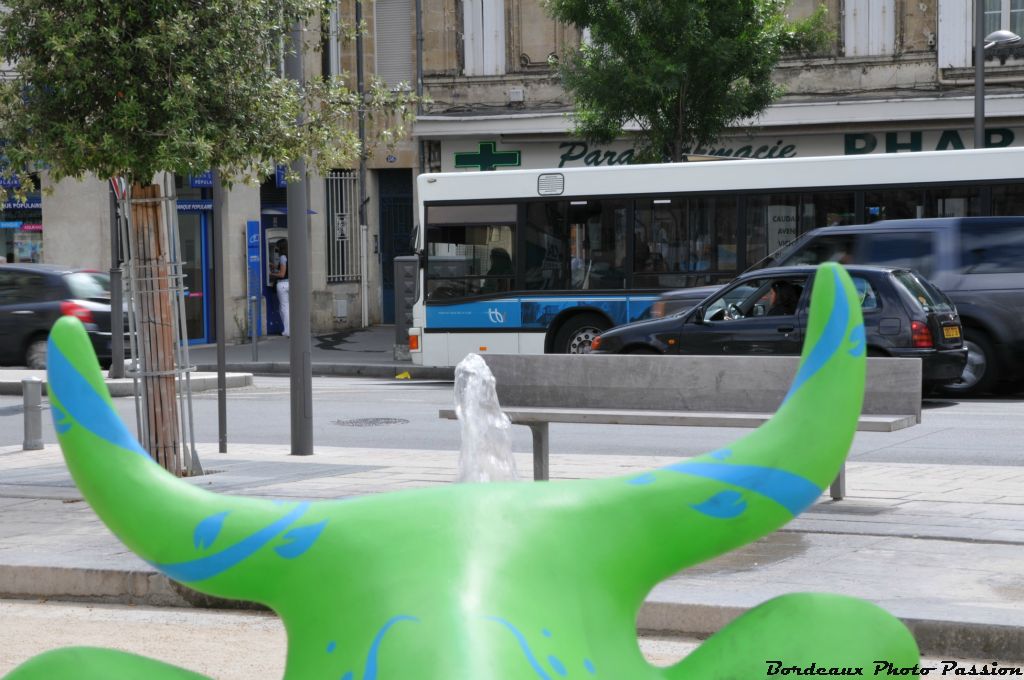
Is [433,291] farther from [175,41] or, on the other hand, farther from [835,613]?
[835,613]

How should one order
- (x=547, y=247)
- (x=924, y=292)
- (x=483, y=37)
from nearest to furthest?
(x=924, y=292), (x=547, y=247), (x=483, y=37)

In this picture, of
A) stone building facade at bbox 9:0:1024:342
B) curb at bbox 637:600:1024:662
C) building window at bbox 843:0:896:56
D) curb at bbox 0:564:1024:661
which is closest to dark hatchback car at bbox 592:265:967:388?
curb at bbox 0:564:1024:661

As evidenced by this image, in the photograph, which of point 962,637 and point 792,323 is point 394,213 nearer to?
point 792,323

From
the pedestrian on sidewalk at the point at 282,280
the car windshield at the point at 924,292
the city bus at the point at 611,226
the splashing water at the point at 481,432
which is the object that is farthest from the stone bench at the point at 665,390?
the pedestrian on sidewalk at the point at 282,280

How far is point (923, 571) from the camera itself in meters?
6.09

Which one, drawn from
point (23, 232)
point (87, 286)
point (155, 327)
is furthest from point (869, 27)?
point (155, 327)

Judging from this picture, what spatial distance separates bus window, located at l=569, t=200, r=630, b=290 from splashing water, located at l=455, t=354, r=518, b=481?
50.5ft

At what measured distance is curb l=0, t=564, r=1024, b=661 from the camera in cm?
508

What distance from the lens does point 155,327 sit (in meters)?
9.88

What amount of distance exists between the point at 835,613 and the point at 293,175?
8396 mm

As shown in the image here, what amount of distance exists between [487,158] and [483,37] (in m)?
2.42

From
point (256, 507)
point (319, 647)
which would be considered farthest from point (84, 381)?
point (319, 647)

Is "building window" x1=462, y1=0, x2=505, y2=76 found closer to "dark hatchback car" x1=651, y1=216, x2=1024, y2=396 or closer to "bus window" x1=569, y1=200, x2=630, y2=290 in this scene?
"bus window" x1=569, y1=200, x2=630, y2=290

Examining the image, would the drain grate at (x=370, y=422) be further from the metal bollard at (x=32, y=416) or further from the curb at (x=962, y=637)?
the curb at (x=962, y=637)
